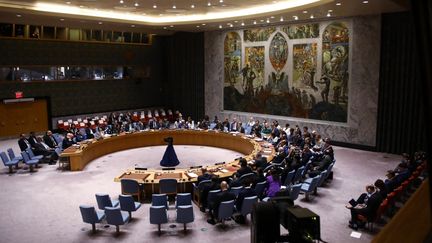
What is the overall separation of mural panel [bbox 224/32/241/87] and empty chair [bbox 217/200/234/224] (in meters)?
14.0

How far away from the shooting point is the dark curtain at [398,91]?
15656 millimetres

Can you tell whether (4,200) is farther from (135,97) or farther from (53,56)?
(135,97)

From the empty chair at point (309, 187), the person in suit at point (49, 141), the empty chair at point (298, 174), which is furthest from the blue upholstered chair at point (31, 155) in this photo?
the empty chair at point (309, 187)

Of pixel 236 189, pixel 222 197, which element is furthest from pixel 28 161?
pixel 222 197

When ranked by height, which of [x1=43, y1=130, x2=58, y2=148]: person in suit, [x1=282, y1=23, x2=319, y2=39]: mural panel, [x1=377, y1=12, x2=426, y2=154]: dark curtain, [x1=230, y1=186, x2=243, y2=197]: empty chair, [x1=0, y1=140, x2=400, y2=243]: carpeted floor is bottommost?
[x1=0, y1=140, x2=400, y2=243]: carpeted floor

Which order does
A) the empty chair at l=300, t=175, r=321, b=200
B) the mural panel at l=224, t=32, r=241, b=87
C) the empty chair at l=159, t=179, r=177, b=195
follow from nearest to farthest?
1. the empty chair at l=159, t=179, r=177, b=195
2. the empty chair at l=300, t=175, r=321, b=200
3. the mural panel at l=224, t=32, r=241, b=87

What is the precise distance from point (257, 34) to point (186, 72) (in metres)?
6.03

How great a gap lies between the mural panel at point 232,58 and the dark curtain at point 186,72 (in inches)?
79.0

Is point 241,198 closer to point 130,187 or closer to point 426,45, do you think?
point 130,187

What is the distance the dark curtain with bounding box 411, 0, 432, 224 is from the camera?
1.80 meters

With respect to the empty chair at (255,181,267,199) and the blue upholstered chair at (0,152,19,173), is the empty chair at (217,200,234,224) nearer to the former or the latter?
the empty chair at (255,181,267,199)

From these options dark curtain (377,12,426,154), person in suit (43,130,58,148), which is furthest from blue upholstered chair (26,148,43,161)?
dark curtain (377,12,426,154)

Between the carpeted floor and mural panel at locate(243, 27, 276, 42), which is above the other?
mural panel at locate(243, 27, 276, 42)

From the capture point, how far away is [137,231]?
8.84 meters
